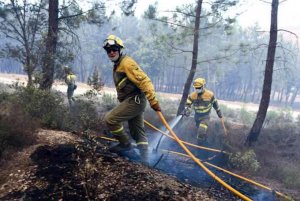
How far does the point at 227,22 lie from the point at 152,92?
7819 millimetres

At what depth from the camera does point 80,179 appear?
3889 mm


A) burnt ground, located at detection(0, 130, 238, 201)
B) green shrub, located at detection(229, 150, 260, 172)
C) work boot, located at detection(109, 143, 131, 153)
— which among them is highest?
work boot, located at detection(109, 143, 131, 153)

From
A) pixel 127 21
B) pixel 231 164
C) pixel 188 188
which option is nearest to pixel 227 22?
pixel 231 164

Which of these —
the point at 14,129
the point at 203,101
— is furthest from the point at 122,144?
the point at 203,101

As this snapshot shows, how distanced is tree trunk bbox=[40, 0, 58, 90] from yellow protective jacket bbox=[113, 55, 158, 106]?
3128 millimetres

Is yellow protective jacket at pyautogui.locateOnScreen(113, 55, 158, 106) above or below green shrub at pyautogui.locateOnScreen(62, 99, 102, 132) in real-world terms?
above

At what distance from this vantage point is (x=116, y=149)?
530 cm

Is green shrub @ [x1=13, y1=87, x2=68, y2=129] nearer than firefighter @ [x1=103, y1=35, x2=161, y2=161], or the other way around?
firefighter @ [x1=103, y1=35, x2=161, y2=161]

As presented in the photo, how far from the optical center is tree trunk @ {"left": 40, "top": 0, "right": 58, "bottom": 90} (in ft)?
26.3

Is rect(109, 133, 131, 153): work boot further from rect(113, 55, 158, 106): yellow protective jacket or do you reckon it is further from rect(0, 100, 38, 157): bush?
rect(0, 100, 38, 157): bush

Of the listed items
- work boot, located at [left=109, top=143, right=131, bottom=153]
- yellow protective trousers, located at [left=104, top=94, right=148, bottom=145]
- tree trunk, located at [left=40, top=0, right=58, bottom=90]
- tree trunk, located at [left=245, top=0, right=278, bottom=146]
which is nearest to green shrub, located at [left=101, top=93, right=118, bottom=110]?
tree trunk, located at [left=40, top=0, right=58, bottom=90]

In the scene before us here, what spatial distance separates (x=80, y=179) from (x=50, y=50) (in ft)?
18.8

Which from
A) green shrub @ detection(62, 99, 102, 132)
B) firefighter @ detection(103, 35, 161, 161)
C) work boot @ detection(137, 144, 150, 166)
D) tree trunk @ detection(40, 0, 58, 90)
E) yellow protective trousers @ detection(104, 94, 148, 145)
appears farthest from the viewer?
tree trunk @ detection(40, 0, 58, 90)

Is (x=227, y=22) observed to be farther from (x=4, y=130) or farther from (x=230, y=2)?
(x=4, y=130)
